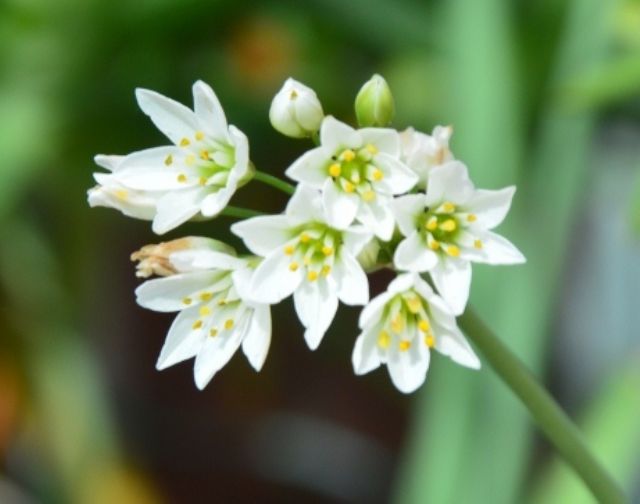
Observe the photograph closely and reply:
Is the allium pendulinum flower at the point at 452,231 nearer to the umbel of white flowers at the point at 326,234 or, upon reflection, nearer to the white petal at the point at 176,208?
the umbel of white flowers at the point at 326,234

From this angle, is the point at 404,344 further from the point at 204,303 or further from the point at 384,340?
the point at 204,303

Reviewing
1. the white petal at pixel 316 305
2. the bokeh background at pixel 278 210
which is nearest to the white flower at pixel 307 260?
the white petal at pixel 316 305

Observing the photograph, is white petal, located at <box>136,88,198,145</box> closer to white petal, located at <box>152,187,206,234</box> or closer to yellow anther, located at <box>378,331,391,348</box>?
white petal, located at <box>152,187,206,234</box>

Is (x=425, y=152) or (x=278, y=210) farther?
(x=278, y=210)

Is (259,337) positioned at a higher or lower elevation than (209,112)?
lower

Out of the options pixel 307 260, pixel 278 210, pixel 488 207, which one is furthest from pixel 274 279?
pixel 278 210

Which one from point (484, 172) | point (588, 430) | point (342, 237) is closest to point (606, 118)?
point (484, 172)

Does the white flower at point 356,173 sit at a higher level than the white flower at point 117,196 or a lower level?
higher
